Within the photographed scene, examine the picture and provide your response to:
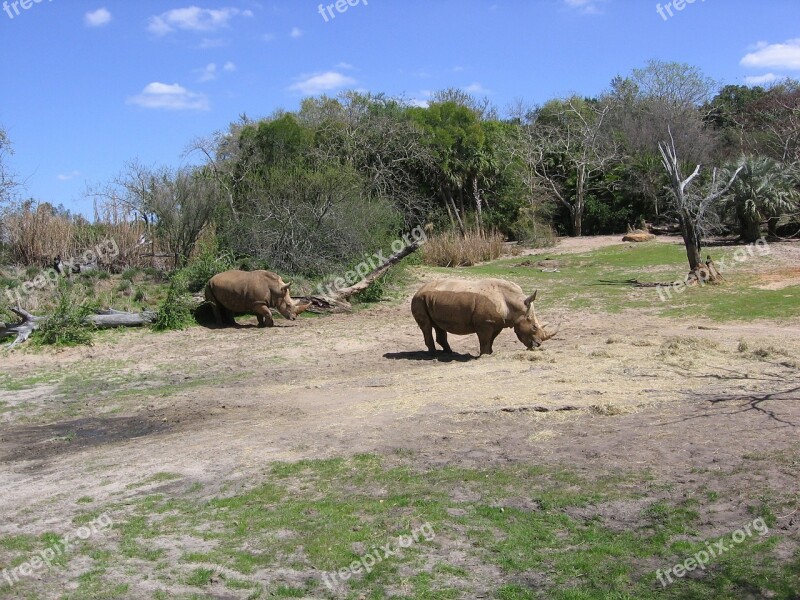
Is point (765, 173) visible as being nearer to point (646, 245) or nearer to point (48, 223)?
point (646, 245)

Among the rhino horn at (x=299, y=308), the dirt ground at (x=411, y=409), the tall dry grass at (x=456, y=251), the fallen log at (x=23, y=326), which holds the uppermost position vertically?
the tall dry grass at (x=456, y=251)

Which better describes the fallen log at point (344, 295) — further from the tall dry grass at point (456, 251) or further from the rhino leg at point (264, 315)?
the tall dry grass at point (456, 251)

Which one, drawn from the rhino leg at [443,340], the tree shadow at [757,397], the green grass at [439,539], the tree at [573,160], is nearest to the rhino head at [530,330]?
the rhino leg at [443,340]

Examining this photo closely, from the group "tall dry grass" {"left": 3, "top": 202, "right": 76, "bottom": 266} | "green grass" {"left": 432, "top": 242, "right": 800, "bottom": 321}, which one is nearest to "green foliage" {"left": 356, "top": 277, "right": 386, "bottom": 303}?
"green grass" {"left": 432, "top": 242, "right": 800, "bottom": 321}

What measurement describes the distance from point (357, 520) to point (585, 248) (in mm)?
30752

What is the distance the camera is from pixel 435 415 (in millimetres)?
10539

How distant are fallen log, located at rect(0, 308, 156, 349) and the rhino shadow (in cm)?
635

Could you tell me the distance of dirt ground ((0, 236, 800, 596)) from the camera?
8.49 meters

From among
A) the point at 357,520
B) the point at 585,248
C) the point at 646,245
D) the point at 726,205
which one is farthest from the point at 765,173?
the point at 357,520

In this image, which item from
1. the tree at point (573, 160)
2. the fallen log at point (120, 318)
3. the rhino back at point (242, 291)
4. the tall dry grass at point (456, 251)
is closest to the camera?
the fallen log at point (120, 318)

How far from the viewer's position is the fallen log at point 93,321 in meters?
17.4

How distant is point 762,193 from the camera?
1241 inches

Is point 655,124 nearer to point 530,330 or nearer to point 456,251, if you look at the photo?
point 456,251

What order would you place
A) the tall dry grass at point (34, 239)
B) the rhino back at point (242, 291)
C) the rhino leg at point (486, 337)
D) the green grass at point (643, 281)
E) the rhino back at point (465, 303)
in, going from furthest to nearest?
the tall dry grass at point (34, 239) → the rhino back at point (242, 291) → the green grass at point (643, 281) → the rhino leg at point (486, 337) → the rhino back at point (465, 303)
